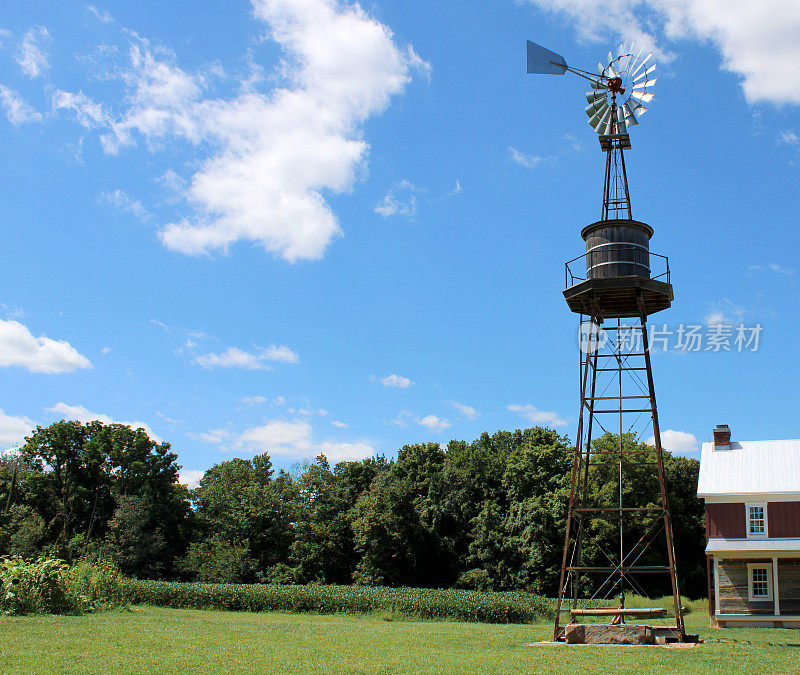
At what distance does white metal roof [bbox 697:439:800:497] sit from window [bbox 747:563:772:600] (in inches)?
116

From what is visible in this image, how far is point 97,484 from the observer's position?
5634cm

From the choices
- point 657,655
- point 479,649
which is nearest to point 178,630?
point 479,649

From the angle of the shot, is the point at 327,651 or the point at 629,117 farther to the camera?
the point at 629,117

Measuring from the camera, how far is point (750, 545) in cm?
2753

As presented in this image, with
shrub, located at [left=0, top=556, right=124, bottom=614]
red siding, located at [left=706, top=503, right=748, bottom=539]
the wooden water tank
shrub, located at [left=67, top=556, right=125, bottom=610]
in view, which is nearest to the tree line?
red siding, located at [left=706, top=503, right=748, bottom=539]

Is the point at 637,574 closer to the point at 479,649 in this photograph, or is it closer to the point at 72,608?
the point at 479,649

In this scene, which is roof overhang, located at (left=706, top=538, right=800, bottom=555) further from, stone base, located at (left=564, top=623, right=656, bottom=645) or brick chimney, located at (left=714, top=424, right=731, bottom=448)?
stone base, located at (left=564, top=623, right=656, bottom=645)

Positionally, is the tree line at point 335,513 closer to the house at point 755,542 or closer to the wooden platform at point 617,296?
the house at point 755,542

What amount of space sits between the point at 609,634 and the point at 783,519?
45.0ft

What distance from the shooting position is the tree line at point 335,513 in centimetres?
4269

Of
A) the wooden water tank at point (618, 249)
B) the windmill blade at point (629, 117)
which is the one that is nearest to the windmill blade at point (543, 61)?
the windmill blade at point (629, 117)

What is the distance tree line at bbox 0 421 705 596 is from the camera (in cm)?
4269

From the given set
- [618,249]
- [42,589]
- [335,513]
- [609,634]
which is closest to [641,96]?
[618,249]

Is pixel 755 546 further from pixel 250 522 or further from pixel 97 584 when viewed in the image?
pixel 250 522
